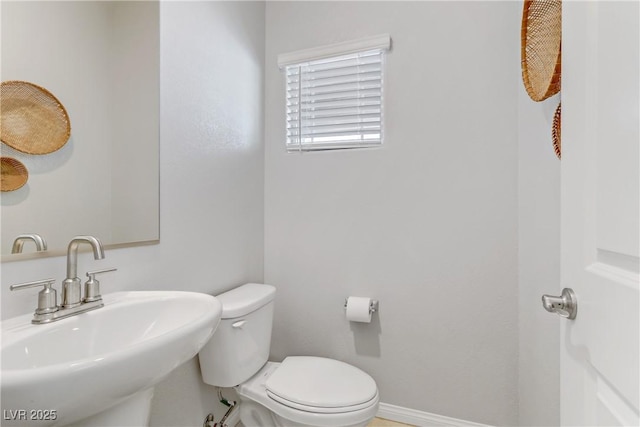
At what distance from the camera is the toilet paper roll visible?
1.61 meters

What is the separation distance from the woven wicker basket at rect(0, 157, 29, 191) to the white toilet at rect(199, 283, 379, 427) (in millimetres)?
749

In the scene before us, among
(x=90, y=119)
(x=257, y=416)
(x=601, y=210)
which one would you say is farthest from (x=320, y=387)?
(x=90, y=119)

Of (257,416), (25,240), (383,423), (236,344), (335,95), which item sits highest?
(335,95)

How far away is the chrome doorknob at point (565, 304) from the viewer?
610 mm

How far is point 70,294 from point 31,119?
19.4 inches

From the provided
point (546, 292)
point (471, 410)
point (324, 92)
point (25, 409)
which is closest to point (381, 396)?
point (471, 410)

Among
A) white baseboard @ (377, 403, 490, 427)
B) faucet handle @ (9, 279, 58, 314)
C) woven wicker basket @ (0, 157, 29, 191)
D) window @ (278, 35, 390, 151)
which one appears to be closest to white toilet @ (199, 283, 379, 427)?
white baseboard @ (377, 403, 490, 427)

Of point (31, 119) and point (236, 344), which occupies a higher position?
point (31, 119)

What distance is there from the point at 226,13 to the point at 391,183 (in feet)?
3.83

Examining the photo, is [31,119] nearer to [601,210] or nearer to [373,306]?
[601,210]

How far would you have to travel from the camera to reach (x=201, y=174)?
1.43 metres

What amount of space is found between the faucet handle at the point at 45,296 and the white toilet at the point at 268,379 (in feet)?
1.87

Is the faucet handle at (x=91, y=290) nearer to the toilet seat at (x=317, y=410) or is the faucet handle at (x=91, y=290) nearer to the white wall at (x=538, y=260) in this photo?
the toilet seat at (x=317, y=410)

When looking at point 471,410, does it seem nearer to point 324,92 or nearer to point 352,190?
point 352,190
